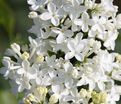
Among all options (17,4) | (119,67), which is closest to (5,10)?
(119,67)

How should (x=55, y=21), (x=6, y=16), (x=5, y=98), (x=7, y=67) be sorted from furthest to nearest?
(x=6, y=16) < (x=5, y=98) < (x=7, y=67) < (x=55, y=21)

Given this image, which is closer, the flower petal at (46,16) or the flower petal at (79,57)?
the flower petal at (79,57)

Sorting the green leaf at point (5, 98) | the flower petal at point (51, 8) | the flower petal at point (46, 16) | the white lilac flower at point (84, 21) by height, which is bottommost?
the green leaf at point (5, 98)

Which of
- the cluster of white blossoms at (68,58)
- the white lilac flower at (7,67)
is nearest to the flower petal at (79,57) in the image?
the cluster of white blossoms at (68,58)

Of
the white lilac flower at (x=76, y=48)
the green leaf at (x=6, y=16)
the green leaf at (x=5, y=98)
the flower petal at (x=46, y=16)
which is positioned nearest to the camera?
the white lilac flower at (x=76, y=48)

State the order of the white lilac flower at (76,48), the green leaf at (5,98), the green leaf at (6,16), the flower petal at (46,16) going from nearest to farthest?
1. the white lilac flower at (76,48)
2. the flower petal at (46,16)
3. the green leaf at (5,98)
4. the green leaf at (6,16)

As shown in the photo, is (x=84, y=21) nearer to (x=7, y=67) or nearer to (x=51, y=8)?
(x=51, y=8)

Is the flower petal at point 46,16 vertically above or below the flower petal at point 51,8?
below

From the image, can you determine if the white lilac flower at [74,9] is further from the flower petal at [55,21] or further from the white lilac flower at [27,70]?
the white lilac flower at [27,70]

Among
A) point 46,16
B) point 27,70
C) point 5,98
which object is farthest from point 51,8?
point 5,98
